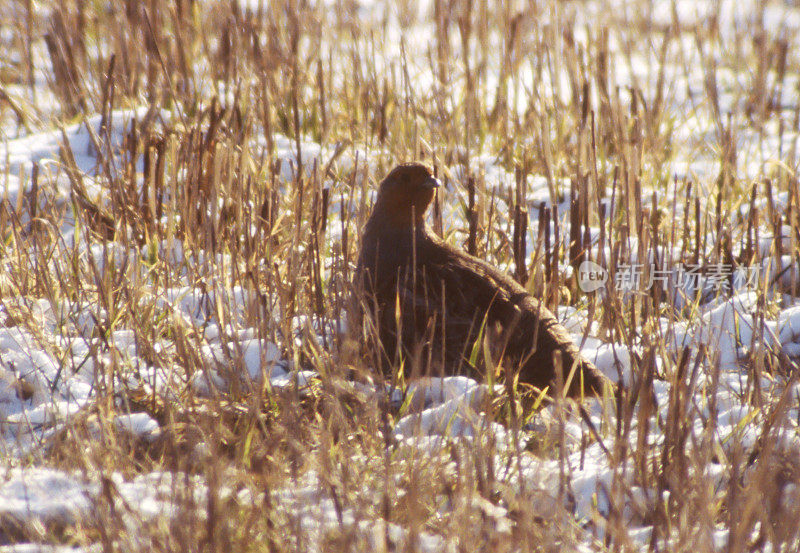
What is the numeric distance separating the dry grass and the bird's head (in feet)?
0.44

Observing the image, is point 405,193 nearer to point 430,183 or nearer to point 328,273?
point 430,183

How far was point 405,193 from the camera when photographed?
328 cm

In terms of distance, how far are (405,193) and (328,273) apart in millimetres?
551

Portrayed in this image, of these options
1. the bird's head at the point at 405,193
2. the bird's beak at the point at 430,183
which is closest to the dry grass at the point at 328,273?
the bird's head at the point at 405,193

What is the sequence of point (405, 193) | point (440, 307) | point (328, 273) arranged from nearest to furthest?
point (440, 307) → point (405, 193) → point (328, 273)

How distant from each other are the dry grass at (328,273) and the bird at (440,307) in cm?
14

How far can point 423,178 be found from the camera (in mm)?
3309

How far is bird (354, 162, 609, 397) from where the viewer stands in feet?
9.29

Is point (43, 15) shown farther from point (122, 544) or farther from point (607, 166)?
point (122, 544)

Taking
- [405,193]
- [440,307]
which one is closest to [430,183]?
[405,193]

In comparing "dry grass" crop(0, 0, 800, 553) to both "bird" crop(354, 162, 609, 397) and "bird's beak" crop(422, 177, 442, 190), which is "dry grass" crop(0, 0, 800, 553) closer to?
"bird" crop(354, 162, 609, 397)

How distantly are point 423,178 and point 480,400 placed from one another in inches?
39.4

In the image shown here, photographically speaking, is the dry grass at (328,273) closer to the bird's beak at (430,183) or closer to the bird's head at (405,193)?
the bird's head at (405,193)

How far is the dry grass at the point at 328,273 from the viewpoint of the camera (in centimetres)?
193
